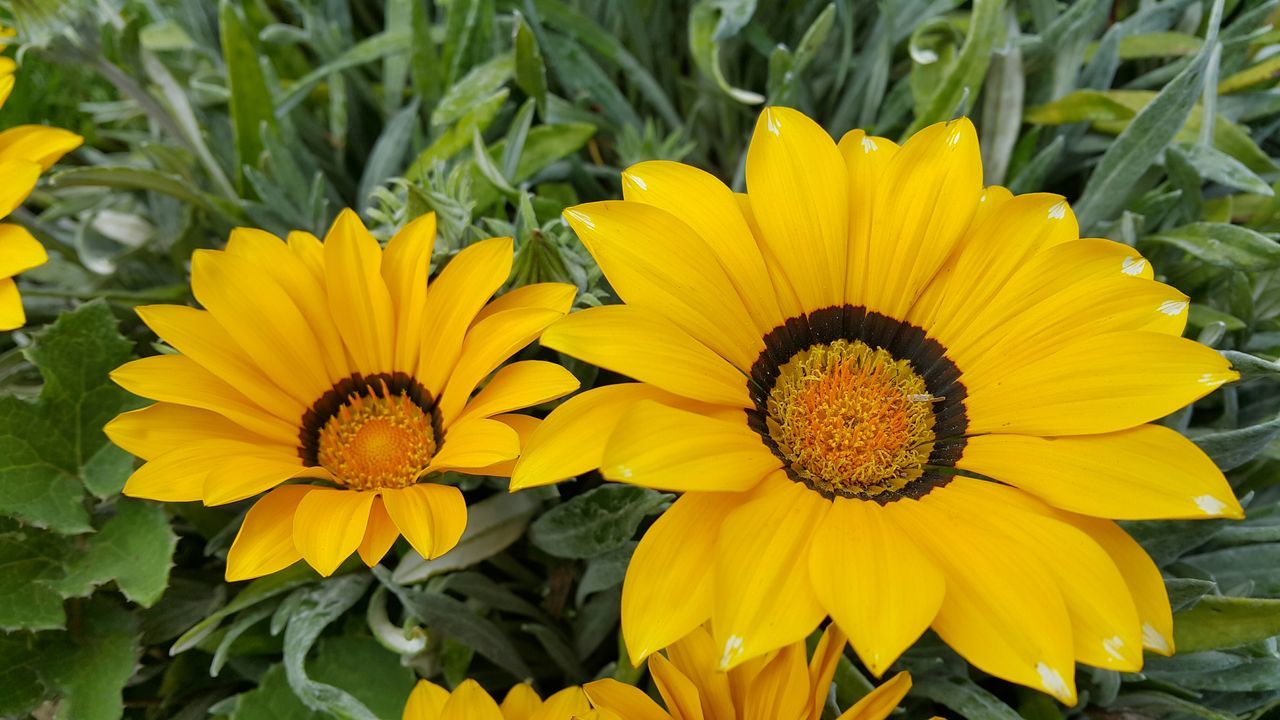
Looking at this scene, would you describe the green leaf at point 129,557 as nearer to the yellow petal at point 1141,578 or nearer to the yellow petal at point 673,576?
the yellow petal at point 673,576

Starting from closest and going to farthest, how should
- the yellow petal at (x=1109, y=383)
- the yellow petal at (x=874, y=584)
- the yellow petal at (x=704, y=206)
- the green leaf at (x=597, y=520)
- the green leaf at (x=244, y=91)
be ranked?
1. the yellow petal at (x=874, y=584)
2. the yellow petal at (x=1109, y=383)
3. the yellow petal at (x=704, y=206)
4. the green leaf at (x=597, y=520)
5. the green leaf at (x=244, y=91)

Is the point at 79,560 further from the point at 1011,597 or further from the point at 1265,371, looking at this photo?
the point at 1265,371

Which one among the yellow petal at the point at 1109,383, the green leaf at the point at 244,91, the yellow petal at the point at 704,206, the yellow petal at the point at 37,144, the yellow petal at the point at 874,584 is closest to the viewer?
the yellow petal at the point at 874,584

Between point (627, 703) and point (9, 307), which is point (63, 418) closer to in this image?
point (9, 307)

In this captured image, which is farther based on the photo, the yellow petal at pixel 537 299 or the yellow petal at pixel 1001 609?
the yellow petal at pixel 537 299

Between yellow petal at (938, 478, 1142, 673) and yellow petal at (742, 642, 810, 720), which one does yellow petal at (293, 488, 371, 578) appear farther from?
yellow petal at (938, 478, 1142, 673)

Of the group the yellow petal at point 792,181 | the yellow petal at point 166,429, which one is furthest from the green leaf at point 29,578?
the yellow petal at point 792,181
